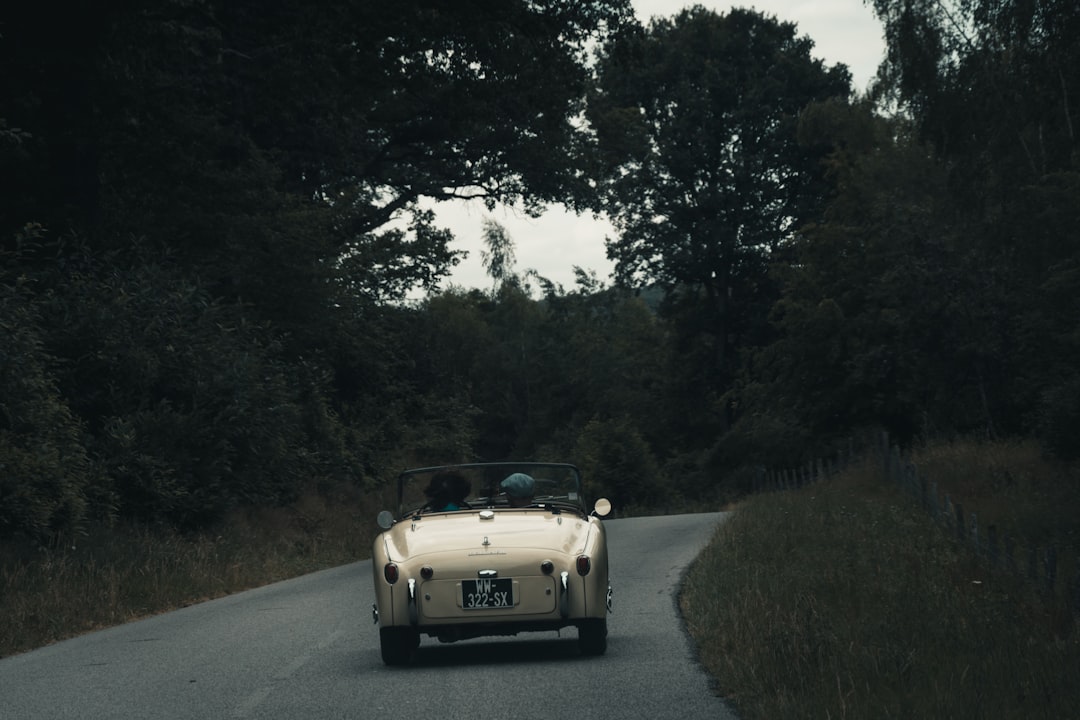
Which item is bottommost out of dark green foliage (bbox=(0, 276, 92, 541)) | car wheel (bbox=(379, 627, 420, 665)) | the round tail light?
car wheel (bbox=(379, 627, 420, 665))

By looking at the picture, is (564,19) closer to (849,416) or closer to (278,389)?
(278,389)

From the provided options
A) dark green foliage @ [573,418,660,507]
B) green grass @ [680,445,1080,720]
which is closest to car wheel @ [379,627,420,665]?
green grass @ [680,445,1080,720]

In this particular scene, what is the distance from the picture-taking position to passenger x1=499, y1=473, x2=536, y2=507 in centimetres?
1160

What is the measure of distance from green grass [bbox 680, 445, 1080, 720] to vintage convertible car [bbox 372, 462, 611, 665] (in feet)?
3.31

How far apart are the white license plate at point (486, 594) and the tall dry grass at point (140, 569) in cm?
542

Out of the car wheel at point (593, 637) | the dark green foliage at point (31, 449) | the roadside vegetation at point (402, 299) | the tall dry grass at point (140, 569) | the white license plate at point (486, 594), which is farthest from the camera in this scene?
the dark green foliage at point (31, 449)

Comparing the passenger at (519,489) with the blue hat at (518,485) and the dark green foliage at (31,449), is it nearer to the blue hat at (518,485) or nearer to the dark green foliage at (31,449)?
the blue hat at (518,485)

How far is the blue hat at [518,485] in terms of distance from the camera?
1164 centimetres

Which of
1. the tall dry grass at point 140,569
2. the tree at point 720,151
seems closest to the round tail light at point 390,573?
the tall dry grass at point 140,569

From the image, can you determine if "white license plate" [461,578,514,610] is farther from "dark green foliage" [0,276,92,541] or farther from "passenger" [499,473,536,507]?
"dark green foliage" [0,276,92,541]

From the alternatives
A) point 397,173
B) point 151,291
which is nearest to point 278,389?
point 151,291

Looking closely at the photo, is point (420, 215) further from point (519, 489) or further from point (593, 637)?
point (593, 637)

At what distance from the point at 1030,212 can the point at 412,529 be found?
26794 mm

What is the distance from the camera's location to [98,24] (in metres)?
26.3
